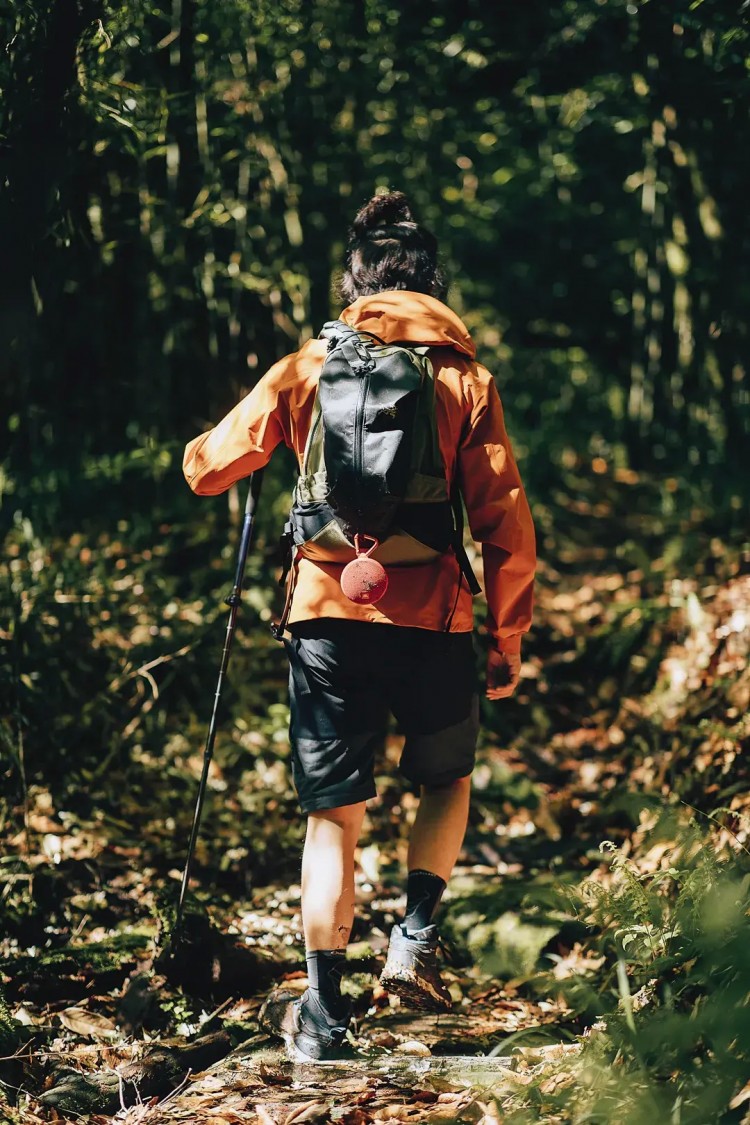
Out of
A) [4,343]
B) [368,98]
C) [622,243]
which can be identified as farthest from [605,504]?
[4,343]

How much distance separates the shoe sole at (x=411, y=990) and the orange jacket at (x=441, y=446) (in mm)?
962

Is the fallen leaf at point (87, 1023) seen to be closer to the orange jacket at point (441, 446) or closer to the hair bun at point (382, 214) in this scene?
the orange jacket at point (441, 446)

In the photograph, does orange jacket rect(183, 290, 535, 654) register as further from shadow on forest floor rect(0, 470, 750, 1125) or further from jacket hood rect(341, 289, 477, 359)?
shadow on forest floor rect(0, 470, 750, 1125)

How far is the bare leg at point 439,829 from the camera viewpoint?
9.73 ft

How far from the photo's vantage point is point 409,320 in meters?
2.71

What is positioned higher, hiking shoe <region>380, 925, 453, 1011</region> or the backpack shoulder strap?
the backpack shoulder strap

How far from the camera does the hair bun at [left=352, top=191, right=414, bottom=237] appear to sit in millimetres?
3029

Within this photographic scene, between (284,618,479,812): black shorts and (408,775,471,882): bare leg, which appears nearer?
(284,618,479,812): black shorts

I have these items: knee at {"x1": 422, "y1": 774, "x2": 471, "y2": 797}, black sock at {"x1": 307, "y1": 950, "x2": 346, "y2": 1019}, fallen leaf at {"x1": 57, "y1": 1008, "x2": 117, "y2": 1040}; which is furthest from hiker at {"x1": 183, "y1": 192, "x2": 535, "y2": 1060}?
fallen leaf at {"x1": 57, "y1": 1008, "x2": 117, "y2": 1040}

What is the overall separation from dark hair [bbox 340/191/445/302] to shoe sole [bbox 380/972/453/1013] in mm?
1892

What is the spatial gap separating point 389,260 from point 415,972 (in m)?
1.97

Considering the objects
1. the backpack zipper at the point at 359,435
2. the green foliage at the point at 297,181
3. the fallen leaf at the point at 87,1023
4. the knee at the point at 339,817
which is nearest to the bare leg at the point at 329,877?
the knee at the point at 339,817

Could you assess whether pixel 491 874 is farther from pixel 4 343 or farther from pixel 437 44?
pixel 437 44

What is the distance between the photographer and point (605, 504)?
→ 27.1ft
